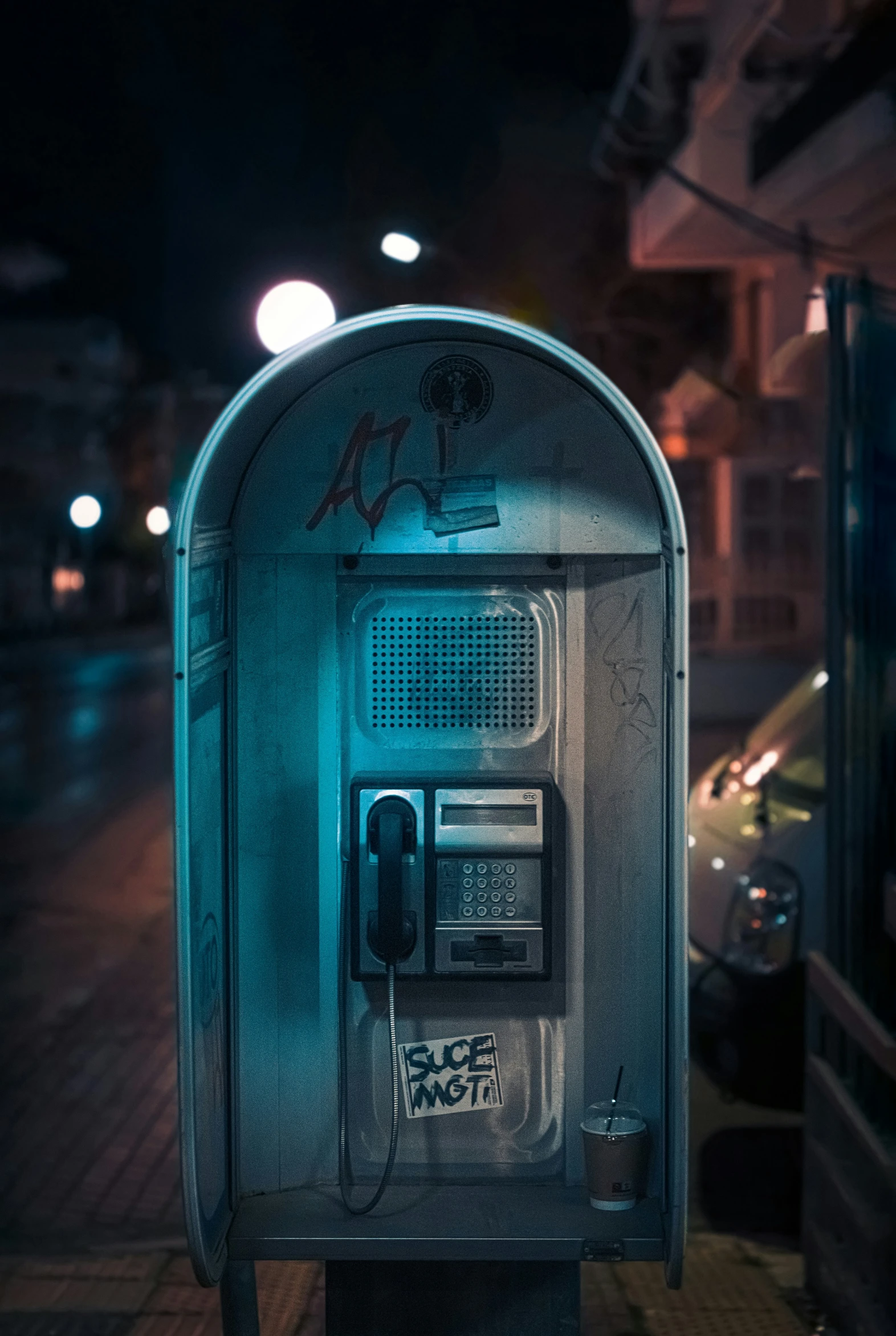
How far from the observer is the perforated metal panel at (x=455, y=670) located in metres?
3.62

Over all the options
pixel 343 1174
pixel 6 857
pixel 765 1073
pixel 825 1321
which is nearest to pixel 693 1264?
pixel 825 1321

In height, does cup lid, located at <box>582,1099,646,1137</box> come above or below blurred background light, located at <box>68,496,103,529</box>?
below

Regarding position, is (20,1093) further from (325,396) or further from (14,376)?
(14,376)

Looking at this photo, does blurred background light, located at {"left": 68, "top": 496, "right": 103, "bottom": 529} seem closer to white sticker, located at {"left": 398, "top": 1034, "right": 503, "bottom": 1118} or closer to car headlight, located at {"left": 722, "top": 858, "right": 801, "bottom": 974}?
car headlight, located at {"left": 722, "top": 858, "right": 801, "bottom": 974}

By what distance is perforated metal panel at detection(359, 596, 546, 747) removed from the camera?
11.9ft

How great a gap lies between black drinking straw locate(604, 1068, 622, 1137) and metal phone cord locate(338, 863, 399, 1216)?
50cm

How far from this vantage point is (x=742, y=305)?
18859 millimetres

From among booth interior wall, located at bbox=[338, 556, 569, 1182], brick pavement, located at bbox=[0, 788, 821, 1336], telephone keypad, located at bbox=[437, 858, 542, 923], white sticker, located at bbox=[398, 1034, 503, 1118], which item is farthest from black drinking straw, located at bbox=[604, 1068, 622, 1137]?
brick pavement, located at bbox=[0, 788, 821, 1336]

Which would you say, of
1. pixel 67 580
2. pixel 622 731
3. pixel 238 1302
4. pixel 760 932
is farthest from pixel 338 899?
pixel 67 580

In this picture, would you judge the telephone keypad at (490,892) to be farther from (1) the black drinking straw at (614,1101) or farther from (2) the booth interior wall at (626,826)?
(1) the black drinking straw at (614,1101)

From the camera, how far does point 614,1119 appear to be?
3473mm

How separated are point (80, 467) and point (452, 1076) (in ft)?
180

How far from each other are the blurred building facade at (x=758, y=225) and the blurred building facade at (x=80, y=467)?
2879 cm

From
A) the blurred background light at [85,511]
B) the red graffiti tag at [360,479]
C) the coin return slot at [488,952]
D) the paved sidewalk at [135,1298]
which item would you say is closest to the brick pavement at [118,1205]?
the paved sidewalk at [135,1298]
